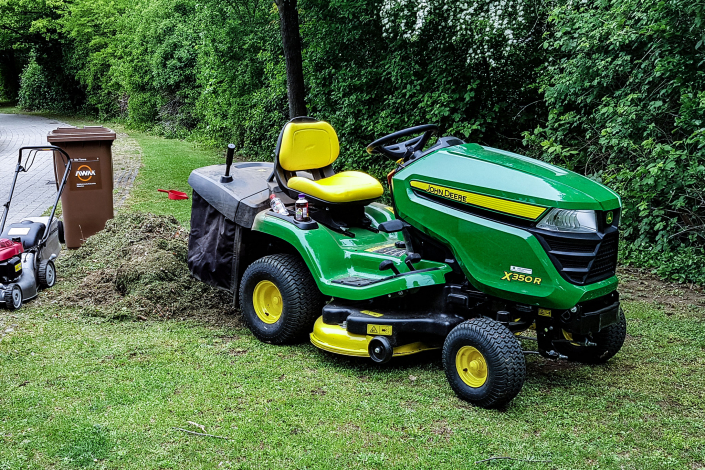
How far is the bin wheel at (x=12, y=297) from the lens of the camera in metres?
5.42

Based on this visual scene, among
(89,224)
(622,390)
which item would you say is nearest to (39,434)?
(622,390)

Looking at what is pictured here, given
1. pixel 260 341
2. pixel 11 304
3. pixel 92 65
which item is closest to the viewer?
pixel 260 341

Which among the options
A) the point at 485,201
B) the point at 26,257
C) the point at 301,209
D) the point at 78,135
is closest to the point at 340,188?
the point at 301,209

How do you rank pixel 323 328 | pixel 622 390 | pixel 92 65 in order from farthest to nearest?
1. pixel 92 65
2. pixel 323 328
3. pixel 622 390

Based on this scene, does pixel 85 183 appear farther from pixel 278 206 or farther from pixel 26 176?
pixel 26 176

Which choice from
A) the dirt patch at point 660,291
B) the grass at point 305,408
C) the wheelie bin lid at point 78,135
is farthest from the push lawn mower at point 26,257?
the dirt patch at point 660,291

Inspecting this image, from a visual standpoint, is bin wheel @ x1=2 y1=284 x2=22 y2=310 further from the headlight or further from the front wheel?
the headlight

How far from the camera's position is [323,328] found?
4.54 m

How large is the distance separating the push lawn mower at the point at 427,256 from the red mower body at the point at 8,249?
4.95 feet

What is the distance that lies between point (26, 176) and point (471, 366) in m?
11.8

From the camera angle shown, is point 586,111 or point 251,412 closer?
point 251,412

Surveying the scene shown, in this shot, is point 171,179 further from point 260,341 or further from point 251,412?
point 251,412

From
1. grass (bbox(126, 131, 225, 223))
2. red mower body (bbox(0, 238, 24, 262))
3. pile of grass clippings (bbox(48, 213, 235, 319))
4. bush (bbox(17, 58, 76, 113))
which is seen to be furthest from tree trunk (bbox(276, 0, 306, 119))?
bush (bbox(17, 58, 76, 113))

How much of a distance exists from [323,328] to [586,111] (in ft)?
17.5
